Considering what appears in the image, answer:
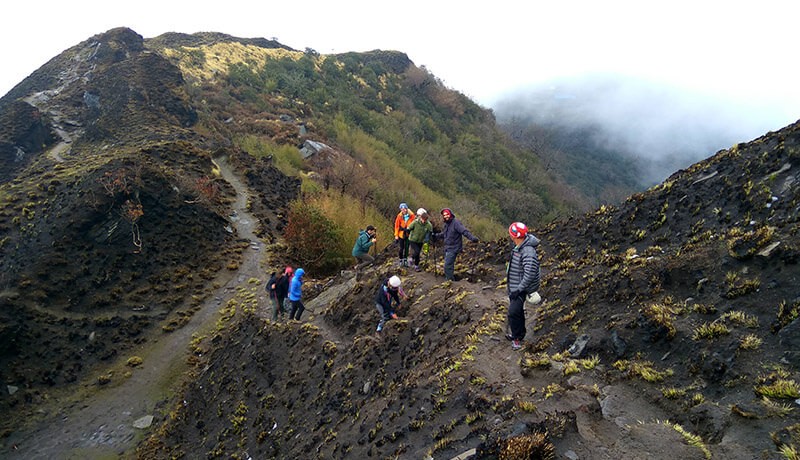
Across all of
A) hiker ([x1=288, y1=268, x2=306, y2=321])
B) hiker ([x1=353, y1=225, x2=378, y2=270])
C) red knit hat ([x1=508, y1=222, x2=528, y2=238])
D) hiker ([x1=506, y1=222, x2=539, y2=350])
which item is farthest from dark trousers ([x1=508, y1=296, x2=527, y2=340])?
hiker ([x1=353, y1=225, x2=378, y2=270])

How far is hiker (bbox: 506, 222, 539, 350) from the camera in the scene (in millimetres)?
7609

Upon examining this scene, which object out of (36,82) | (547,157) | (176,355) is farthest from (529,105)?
(176,355)

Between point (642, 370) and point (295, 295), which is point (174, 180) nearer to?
point (295, 295)

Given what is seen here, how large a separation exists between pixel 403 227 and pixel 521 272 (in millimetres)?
7344

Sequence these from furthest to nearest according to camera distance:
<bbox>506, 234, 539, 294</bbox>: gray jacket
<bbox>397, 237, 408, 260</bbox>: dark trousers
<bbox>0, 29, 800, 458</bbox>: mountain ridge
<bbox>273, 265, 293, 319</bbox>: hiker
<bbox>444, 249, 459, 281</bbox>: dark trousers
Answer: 1. <bbox>273, 265, 293, 319</bbox>: hiker
2. <bbox>397, 237, 408, 260</bbox>: dark trousers
3. <bbox>444, 249, 459, 281</bbox>: dark trousers
4. <bbox>506, 234, 539, 294</bbox>: gray jacket
5. <bbox>0, 29, 800, 458</bbox>: mountain ridge

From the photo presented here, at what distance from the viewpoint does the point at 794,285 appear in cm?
642

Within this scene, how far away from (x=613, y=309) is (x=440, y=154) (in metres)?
61.5

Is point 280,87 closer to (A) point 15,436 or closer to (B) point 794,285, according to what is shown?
(A) point 15,436

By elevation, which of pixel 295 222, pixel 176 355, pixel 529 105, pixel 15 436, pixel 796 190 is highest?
pixel 529 105

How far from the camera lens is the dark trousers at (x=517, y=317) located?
26.4 ft

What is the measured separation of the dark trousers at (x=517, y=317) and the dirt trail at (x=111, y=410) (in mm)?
13804

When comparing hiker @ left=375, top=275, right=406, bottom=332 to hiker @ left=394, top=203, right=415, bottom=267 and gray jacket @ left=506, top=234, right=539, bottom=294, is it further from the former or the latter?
gray jacket @ left=506, top=234, right=539, bottom=294

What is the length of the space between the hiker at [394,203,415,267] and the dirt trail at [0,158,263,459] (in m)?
10.9

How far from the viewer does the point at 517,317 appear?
27.3 feet
